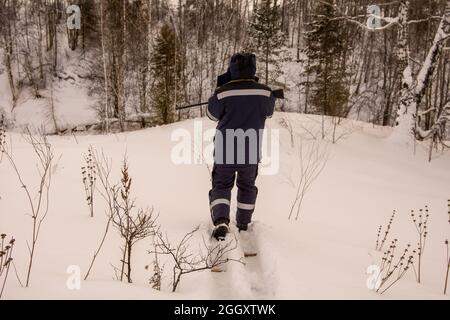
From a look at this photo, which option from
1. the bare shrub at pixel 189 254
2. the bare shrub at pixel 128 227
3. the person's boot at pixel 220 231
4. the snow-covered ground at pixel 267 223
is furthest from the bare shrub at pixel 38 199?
the person's boot at pixel 220 231

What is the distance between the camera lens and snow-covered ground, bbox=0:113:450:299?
8.86 ft

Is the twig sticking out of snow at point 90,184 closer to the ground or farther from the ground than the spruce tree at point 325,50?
closer to the ground

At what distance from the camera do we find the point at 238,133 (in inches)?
148

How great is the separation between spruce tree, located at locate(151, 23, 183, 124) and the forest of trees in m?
0.05

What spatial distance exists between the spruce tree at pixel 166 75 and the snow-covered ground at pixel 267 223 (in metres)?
9.75

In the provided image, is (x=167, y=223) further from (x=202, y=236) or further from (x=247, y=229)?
(x=247, y=229)

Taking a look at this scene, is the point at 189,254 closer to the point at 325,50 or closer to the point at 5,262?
the point at 5,262

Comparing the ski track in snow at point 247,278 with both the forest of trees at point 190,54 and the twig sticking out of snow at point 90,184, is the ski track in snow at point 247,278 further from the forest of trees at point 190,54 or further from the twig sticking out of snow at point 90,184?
the forest of trees at point 190,54

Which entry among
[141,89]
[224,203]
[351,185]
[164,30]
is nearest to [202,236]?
[224,203]

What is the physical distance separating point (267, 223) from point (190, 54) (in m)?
24.5

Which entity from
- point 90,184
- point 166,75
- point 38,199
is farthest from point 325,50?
point 38,199

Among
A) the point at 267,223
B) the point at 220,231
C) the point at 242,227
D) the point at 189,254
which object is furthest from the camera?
the point at 267,223

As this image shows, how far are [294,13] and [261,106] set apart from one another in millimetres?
32869

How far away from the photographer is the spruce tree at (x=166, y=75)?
1759cm
